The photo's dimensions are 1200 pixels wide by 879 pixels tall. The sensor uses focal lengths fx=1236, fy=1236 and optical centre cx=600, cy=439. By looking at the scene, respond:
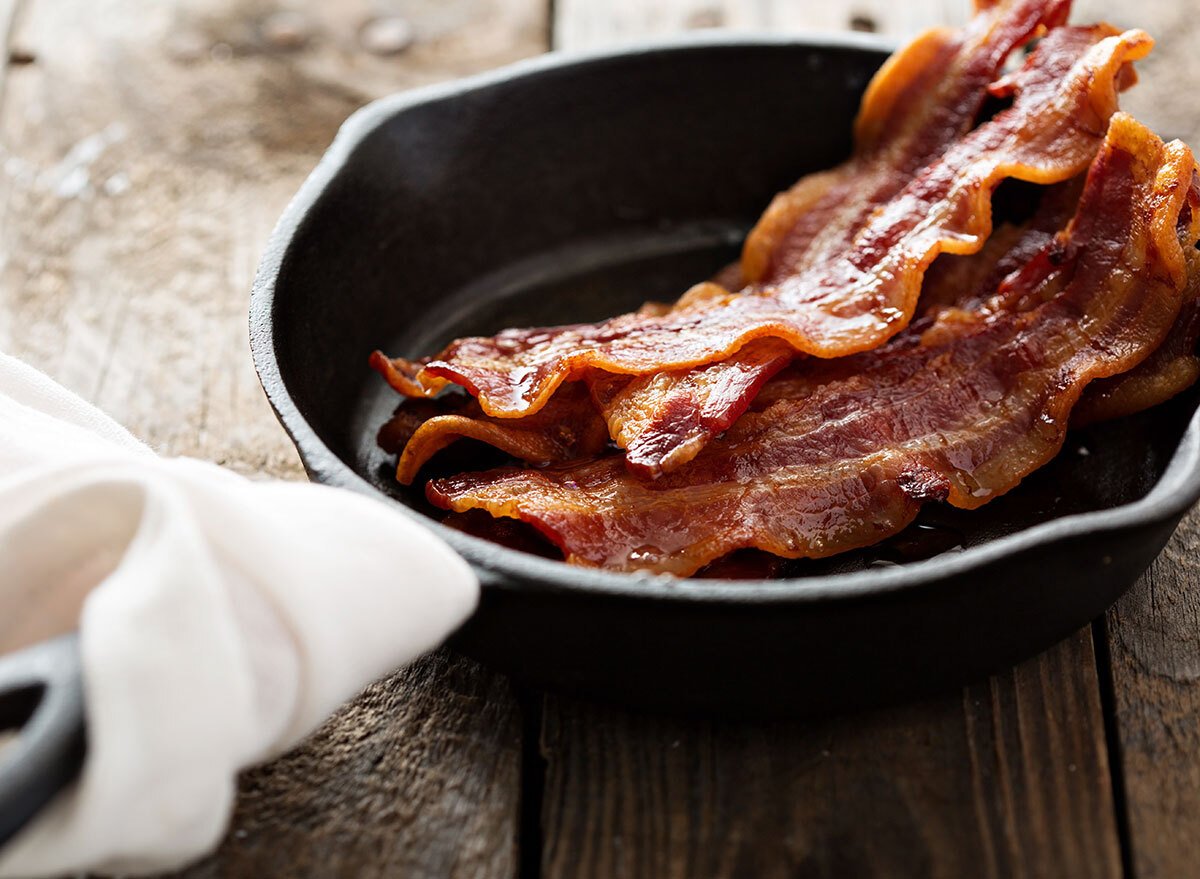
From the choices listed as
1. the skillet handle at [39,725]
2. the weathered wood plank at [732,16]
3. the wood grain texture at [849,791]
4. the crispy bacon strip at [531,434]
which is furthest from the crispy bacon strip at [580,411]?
the weathered wood plank at [732,16]

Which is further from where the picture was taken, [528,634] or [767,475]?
[767,475]

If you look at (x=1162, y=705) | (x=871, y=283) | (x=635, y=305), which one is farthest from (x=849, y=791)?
(x=635, y=305)

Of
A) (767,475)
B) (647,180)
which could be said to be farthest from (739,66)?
(767,475)

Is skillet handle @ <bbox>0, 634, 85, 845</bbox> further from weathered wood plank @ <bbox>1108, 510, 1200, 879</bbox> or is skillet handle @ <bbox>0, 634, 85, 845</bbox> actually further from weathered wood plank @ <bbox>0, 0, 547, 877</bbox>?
weathered wood plank @ <bbox>1108, 510, 1200, 879</bbox>

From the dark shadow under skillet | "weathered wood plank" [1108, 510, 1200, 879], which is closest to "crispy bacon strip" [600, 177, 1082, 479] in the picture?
the dark shadow under skillet

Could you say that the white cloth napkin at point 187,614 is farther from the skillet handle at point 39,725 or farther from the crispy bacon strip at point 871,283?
the crispy bacon strip at point 871,283

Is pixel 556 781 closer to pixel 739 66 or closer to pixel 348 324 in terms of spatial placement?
pixel 348 324
